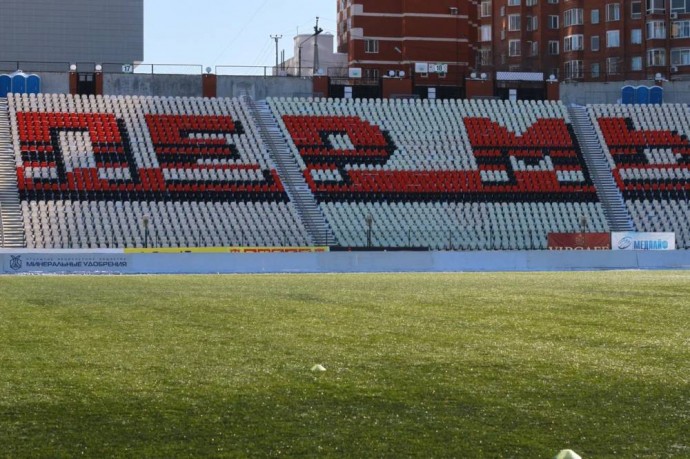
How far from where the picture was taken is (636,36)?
114688 millimetres

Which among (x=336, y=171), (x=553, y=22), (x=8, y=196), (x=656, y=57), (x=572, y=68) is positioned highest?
(x=553, y=22)

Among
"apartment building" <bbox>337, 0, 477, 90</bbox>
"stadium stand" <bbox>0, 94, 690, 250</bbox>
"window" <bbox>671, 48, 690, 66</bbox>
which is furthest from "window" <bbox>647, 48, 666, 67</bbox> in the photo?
"stadium stand" <bbox>0, 94, 690, 250</bbox>

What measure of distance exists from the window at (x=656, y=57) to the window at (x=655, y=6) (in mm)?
3607

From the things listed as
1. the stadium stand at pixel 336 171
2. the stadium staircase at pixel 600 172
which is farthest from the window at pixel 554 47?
the stadium stand at pixel 336 171

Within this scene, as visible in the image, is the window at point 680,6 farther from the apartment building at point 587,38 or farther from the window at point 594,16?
the window at point 594,16

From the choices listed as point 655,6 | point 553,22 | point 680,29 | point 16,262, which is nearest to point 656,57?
point 680,29

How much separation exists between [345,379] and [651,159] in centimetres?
5768

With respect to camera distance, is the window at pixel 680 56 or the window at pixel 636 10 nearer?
the window at pixel 680 56

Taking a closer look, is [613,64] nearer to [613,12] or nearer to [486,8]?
[613,12]

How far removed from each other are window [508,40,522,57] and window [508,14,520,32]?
123 centimetres

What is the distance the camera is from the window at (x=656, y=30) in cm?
11344

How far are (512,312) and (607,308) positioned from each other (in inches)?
85.3

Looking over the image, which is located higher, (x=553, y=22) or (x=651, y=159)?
(x=553, y=22)

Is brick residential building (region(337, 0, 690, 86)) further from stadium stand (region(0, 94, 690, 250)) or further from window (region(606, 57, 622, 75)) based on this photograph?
stadium stand (region(0, 94, 690, 250))
